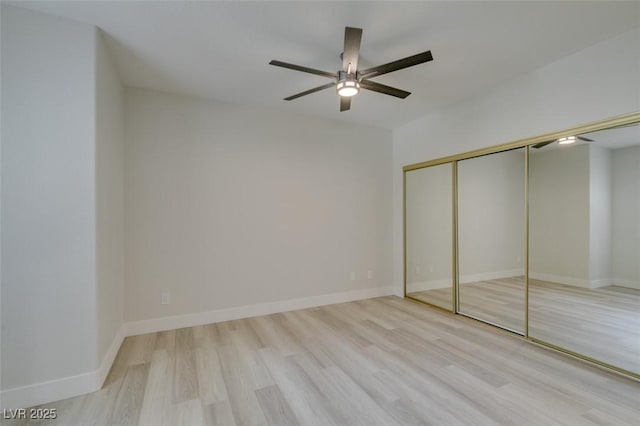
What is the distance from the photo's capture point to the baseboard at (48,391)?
191 cm

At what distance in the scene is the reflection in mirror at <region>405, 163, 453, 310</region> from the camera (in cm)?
397

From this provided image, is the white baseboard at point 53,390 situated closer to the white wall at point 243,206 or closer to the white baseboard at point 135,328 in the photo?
the white baseboard at point 135,328

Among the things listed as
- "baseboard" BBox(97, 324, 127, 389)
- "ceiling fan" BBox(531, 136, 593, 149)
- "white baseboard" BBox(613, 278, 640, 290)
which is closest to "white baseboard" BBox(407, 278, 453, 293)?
"white baseboard" BBox(613, 278, 640, 290)

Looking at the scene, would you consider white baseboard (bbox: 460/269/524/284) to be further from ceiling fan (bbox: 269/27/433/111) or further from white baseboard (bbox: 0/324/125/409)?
white baseboard (bbox: 0/324/125/409)

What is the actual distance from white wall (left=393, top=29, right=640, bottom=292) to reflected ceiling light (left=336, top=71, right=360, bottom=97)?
1.93m

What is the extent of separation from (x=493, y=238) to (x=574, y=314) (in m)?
1.05

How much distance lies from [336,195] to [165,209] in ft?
7.76

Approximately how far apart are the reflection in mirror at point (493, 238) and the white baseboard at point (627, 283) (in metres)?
0.72

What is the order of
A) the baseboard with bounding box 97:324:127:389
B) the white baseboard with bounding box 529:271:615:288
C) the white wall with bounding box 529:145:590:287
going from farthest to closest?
the white wall with bounding box 529:145:590:287 → the white baseboard with bounding box 529:271:615:288 → the baseboard with bounding box 97:324:127:389

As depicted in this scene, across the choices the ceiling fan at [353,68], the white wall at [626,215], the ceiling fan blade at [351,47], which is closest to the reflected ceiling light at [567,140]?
the white wall at [626,215]

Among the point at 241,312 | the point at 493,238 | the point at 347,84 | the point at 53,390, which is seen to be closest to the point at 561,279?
the point at 493,238

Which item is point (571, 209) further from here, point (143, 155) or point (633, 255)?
point (143, 155)

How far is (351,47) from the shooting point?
79.4 inches

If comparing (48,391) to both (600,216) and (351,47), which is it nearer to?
(351,47)
